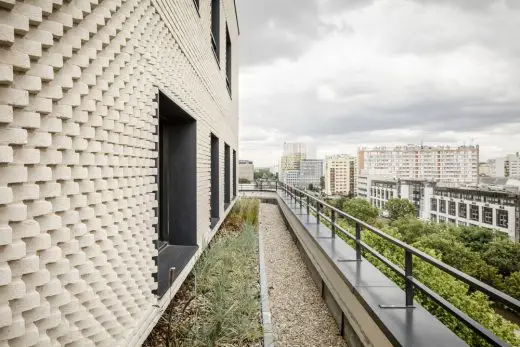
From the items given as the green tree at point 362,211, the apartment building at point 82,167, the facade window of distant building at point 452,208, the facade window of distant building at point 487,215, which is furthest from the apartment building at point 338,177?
the apartment building at point 82,167

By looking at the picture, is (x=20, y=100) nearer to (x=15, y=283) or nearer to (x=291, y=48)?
(x=15, y=283)

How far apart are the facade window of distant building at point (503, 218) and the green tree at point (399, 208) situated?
24.3 metres

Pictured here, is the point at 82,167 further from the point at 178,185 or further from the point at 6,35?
the point at 178,185

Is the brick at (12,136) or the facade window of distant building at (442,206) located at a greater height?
the brick at (12,136)

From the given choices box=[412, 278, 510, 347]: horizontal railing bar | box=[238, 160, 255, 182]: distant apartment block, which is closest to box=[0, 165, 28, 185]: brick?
box=[412, 278, 510, 347]: horizontal railing bar

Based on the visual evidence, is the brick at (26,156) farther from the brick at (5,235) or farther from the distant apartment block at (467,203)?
the distant apartment block at (467,203)

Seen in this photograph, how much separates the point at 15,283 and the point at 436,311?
13.1 meters

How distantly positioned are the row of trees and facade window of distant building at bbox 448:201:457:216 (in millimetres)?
26269

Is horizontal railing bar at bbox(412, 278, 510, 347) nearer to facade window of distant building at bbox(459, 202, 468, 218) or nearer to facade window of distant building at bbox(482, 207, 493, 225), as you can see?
facade window of distant building at bbox(482, 207, 493, 225)

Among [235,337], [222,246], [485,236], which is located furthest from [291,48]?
[485,236]

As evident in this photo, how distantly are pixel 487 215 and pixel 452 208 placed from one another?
1173 centimetres

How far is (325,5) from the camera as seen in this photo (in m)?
18.0

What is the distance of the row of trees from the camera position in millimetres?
12672

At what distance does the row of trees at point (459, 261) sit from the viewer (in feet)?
41.6
